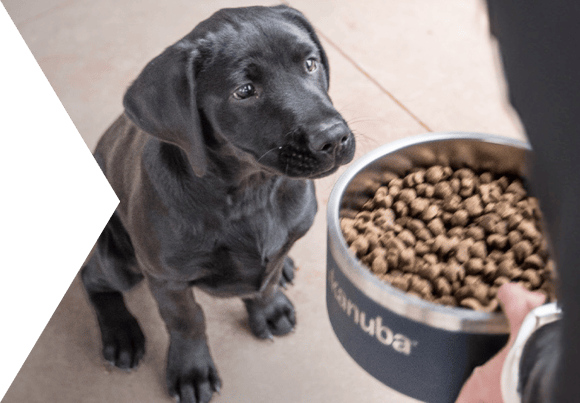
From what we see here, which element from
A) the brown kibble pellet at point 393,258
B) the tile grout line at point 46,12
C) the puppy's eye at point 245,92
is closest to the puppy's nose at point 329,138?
the puppy's eye at point 245,92

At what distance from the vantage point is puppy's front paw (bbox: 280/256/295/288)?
1.95 m

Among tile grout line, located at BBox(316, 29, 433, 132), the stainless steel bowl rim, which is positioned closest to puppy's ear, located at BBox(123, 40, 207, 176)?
the stainless steel bowl rim

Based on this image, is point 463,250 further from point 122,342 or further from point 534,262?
point 122,342

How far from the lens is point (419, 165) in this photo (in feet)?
5.39

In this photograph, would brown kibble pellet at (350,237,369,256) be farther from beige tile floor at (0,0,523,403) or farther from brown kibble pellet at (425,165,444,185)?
beige tile floor at (0,0,523,403)

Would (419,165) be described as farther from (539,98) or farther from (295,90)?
(539,98)

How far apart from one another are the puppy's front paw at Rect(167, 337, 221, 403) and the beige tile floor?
5 cm

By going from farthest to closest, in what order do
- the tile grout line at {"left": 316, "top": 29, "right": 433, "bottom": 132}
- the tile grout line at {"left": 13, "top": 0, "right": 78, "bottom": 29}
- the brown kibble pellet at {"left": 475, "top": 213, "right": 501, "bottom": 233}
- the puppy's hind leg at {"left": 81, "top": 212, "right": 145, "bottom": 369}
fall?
the tile grout line at {"left": 13, "top": 0, "right": 78, "bottom": 29} < the tile grout line at {"left": 316, "top": 29, "right": 433, "bottom": 132} < the puppy's hind leg at {"left": 81, "top": 212, "right": 145, "bottom": 369} < the brown kibble pellet at {"left": 475, "top": 213, "right": 501, "bottom": 233}

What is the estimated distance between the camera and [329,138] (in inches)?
45.8

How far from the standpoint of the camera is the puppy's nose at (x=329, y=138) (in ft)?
3.80

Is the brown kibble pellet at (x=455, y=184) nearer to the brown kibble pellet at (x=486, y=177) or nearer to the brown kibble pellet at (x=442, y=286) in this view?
the brown kibble pellet at (x=486, y=177)

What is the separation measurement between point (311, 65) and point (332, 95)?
3.84 feet

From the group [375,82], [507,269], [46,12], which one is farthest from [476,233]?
[46,12]

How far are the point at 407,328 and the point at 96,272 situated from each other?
36.2 inches
